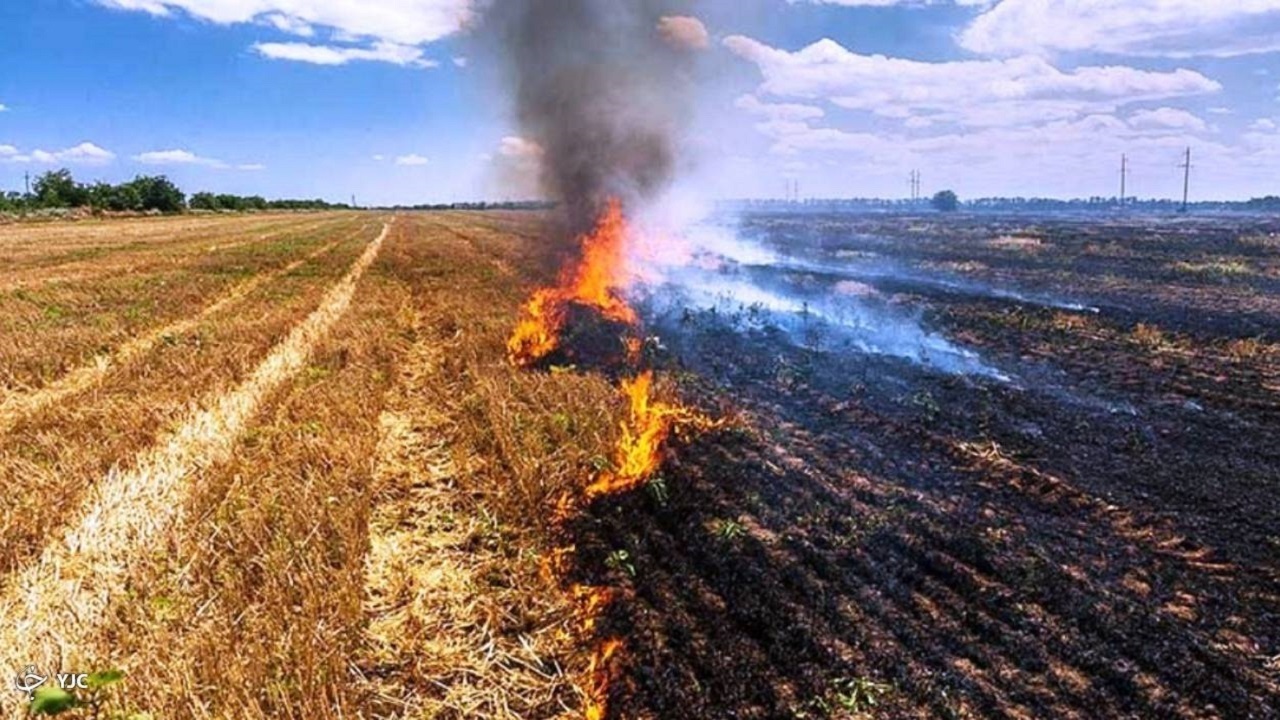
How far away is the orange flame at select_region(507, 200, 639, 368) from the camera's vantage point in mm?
13000

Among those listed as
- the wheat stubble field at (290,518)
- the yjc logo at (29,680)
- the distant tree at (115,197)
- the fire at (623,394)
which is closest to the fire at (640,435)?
the fire at (623,394)

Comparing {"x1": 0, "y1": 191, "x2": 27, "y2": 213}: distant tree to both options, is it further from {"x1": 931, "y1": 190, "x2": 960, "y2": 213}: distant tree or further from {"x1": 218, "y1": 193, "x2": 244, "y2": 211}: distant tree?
{"x1": 931, "y1": 190, "x2": 960, "y2": 213}: distant tree

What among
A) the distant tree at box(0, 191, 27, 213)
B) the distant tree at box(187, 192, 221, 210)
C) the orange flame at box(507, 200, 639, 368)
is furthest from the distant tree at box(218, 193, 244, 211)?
the orange flame at box(507, 200, 639, 368)

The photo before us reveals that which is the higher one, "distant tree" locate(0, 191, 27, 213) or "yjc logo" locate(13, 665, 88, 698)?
"distant tree" locate(0, 191, 27, 213)

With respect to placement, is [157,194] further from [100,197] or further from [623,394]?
[623,394]

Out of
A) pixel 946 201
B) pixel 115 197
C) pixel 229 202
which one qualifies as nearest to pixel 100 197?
pixel 115 197

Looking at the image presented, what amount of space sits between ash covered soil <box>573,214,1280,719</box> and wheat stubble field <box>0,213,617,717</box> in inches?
34.4

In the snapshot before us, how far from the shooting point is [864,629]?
474 centimetres

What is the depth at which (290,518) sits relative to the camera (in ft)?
19.3

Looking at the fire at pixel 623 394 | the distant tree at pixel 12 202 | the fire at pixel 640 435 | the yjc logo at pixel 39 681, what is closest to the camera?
the yjc logo at pixel 39 681

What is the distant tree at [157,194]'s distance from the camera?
102m

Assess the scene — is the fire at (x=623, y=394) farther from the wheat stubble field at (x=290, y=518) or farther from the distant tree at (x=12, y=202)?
the distant tree at (x=12, y=202)

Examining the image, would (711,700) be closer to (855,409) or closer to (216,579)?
(216,579)

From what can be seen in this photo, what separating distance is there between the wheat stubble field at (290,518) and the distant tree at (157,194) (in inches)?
4243
